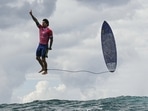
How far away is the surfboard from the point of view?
92.0 ft

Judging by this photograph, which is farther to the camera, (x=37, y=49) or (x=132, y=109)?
(x=132, y=109)

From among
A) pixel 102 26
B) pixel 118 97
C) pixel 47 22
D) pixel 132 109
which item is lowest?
pixel 132 109

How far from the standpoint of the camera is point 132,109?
79.3ft

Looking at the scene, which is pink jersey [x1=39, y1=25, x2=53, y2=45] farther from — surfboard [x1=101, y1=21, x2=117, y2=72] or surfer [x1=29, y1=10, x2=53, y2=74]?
surfboard [x1=101, y1=21, x2=117, y2=72]

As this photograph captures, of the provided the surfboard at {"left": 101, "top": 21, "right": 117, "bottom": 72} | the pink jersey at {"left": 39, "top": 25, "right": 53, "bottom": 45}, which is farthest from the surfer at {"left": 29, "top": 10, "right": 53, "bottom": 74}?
the surfboard at {"left": 101, "top": 21, "right": 117, "bottom": 72}

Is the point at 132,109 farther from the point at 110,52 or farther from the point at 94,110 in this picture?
the point at 110,52

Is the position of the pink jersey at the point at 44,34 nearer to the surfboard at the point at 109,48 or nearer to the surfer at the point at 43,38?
the surfer at the point at 43,38

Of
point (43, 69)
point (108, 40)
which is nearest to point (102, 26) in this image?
point (108, 40)

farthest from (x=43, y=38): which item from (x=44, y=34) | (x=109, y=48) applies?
(x=109, y=48)

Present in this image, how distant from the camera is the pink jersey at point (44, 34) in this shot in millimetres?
20438

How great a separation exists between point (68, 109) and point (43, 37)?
6847mm

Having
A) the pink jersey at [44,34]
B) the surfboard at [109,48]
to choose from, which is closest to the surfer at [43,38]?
the pink jersey at [44,34]

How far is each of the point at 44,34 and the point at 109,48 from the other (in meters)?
9.31

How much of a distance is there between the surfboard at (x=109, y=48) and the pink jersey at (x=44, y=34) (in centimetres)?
802
